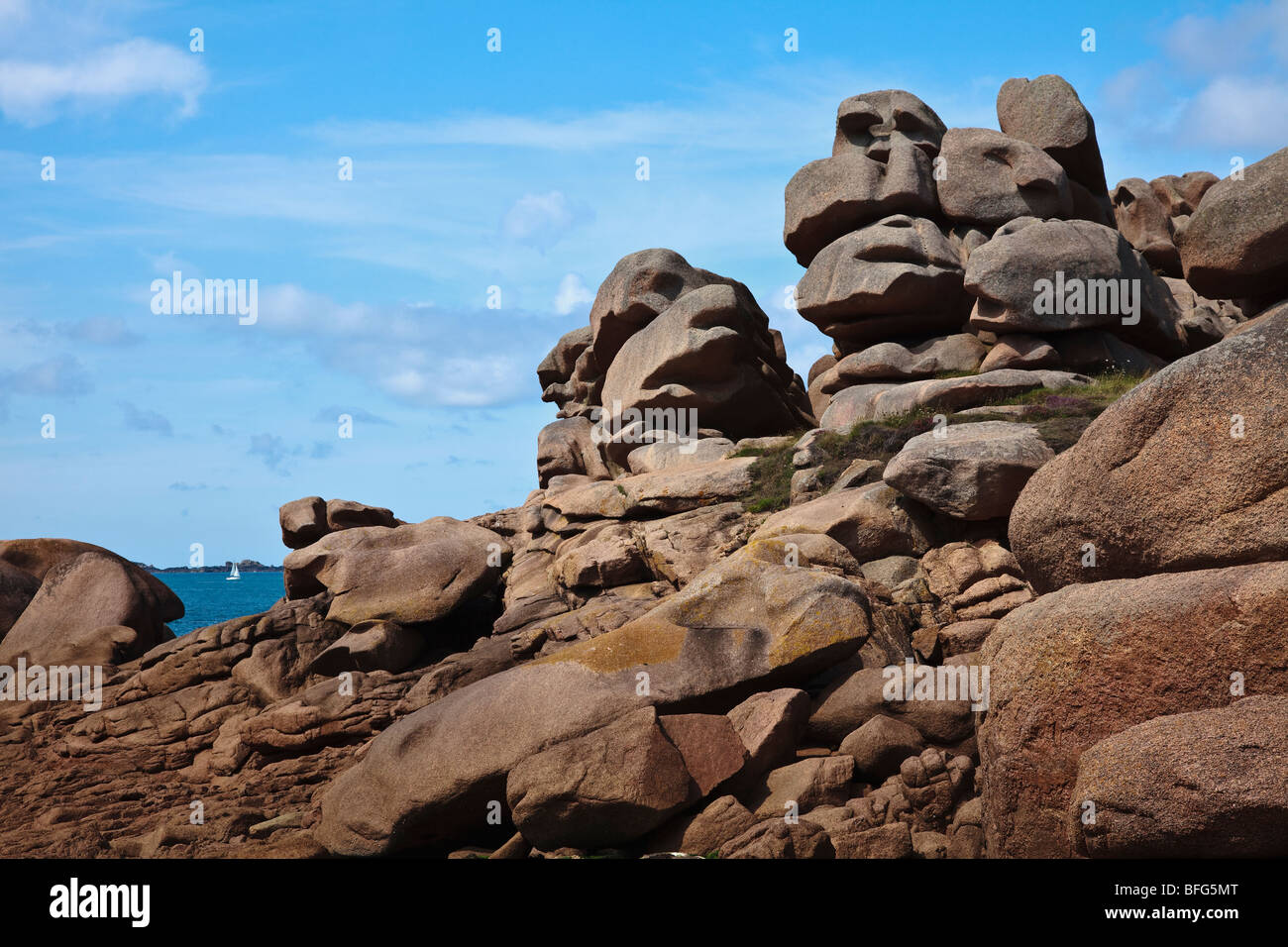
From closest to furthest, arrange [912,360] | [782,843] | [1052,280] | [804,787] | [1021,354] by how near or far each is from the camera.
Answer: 1. [782,843]
2. [804,787]
3. [1052,280]
4. [1021,354]
5. [912,360]

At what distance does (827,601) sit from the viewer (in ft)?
38.8

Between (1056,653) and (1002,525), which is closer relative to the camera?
(1056,653)

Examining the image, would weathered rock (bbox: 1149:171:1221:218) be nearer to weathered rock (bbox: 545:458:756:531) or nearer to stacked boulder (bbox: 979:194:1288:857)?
weathered rock (bbox: 545:458:756:531)

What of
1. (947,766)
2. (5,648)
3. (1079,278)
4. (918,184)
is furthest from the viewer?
(918,184)

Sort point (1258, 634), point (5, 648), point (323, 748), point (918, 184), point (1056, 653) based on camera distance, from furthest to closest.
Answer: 1. point (918, 184)
2. point (5, 648)
3. point (323, 748)
4. point (1056, 653)
5. point (1258, 634)

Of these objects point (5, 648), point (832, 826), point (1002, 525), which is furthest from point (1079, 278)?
point (5, 648)

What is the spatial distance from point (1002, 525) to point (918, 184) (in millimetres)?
18382

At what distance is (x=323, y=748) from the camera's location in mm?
16406

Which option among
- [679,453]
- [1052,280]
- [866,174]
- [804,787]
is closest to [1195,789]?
[804,787]

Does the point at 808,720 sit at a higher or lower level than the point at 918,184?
lower

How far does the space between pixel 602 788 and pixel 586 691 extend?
1.38 m

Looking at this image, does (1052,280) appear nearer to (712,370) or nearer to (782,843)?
(712,370)
